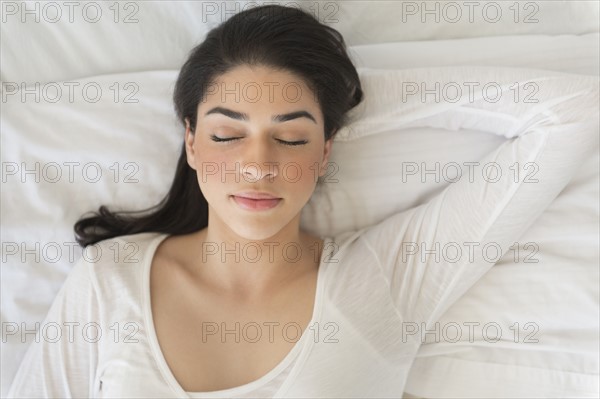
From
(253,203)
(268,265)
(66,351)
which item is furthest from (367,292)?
(66,351)

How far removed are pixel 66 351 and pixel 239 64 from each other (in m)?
0.71

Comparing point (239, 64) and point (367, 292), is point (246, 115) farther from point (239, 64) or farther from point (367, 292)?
point (367, 292)

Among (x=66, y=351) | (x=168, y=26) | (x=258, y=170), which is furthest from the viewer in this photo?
(x=168, y=26)

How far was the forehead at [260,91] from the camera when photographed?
1.22 meters

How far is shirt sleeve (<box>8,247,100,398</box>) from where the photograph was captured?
132 centimetres

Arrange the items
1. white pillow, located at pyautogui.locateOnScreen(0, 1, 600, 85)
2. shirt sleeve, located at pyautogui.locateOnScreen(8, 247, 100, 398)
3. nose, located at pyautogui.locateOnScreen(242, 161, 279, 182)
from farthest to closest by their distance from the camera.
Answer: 1. white pillow, located at pyautogui.locateOnScreen(0, 1, 600, 85)
2. shirt sleeve, located at pyautogui.locateOnScreen(8, 247, 100, 398)
3. nose, located at pyautogui.locateOnScreen(242, 161, 279, 182)

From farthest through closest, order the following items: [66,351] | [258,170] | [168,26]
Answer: [168,26] < [66,351] < [258,170]

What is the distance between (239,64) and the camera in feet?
4.13

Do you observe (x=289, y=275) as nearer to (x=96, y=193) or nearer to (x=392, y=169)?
(x=392, y=169)

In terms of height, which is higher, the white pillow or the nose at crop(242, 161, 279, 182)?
the white pillow

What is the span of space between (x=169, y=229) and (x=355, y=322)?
0.51 meters

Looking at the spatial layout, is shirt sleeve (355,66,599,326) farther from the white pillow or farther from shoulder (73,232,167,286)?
shoulder (73,232,167,286)

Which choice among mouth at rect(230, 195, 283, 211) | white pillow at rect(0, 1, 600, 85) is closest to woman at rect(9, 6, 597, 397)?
mouth at rect(230, 195, 283, 211)

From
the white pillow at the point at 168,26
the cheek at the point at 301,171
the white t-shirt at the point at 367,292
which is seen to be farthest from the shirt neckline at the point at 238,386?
the white pillow at the point at 168,26
